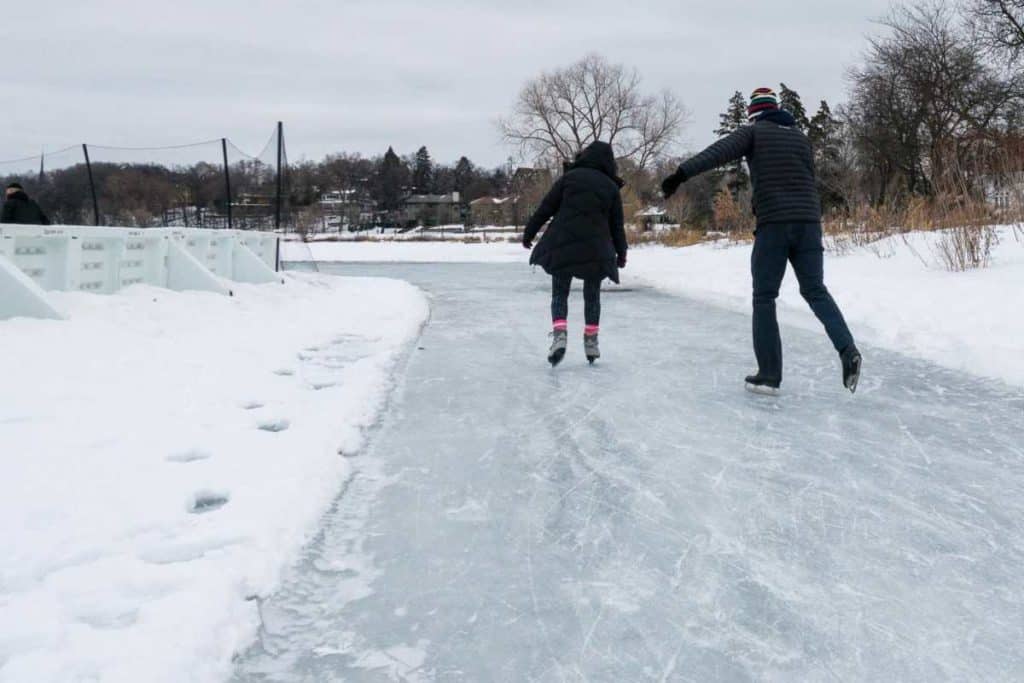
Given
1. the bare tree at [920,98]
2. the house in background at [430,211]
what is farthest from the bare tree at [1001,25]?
the house in background at [430,211]

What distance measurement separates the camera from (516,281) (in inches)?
619

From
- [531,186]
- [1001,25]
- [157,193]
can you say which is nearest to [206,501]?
[157,193]

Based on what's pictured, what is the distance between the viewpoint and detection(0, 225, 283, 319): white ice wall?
556cm

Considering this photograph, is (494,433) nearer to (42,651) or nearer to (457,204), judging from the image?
(42,651)

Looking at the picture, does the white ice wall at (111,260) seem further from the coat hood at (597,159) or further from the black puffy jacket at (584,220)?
the coat hood at (597,159)

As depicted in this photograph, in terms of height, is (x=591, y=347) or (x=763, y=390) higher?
(x=591, y=347)

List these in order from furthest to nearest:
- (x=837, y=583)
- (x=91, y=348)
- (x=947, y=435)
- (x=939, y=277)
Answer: (x=939, y=277), (x=91, y=348), (x=947, y=435), (x=837, y=583)

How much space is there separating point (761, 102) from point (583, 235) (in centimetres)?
159

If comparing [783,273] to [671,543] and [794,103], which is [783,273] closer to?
[671,543]

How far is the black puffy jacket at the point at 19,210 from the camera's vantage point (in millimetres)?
9750

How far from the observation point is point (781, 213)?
14.5 ft

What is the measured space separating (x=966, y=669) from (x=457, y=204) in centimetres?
10270

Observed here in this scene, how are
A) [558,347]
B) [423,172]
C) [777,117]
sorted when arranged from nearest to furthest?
[777,117], [558,347], [423,172]

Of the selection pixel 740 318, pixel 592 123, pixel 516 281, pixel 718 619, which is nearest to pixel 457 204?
pixel 592 123
